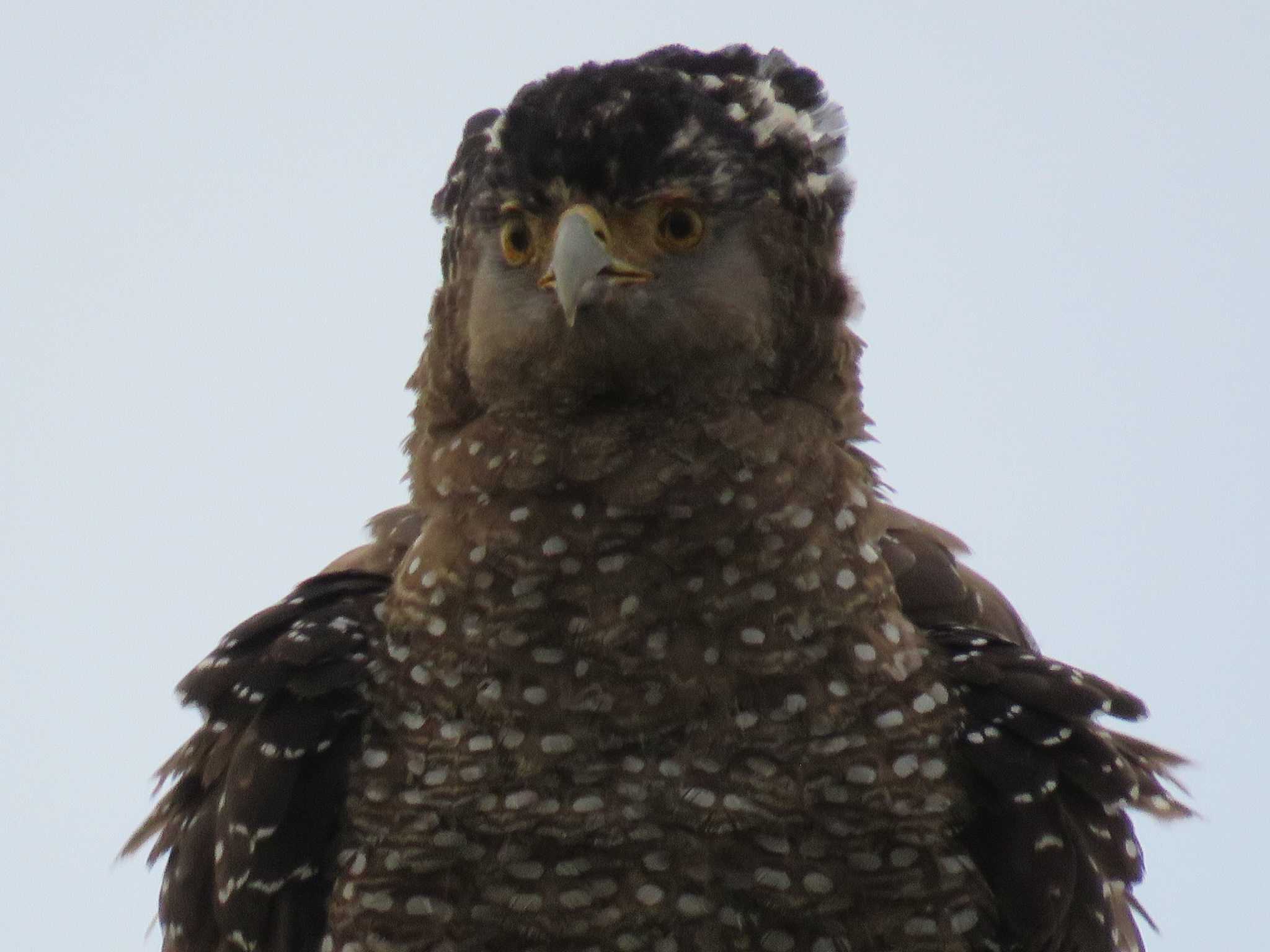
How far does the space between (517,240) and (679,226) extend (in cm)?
38

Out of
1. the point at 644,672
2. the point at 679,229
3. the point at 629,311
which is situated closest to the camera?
the point at 644,672

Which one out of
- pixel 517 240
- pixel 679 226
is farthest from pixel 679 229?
pixel 517 240

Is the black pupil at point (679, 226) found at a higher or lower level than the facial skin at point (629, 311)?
higher

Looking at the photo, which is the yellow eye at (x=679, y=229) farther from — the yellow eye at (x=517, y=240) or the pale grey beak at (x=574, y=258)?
the yellow eye at (x=517, y=240)

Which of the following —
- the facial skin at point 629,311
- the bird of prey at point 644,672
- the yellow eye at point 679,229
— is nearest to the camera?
the bird of prey at point 644,672

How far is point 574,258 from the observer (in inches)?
148

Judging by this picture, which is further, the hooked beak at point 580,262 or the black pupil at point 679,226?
the black pupil at point 679,226

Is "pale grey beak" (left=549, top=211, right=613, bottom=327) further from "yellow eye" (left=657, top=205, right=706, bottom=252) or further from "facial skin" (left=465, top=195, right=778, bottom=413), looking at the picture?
"yellow eye" (left=657, top=205, right=706, bottom=252)

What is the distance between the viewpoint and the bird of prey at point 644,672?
3.72 meters

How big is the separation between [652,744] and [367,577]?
3.24 feet

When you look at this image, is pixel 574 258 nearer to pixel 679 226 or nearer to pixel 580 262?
pixel 580 262

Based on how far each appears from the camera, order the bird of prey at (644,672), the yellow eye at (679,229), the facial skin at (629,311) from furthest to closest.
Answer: the yellow eye at (679,229)
the facial skin at (629,311)
the bird of prey at (644,672)

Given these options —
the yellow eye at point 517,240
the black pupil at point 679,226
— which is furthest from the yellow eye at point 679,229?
the yellow eye at point 517,240

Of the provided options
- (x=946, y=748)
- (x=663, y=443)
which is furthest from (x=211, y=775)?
(x=946, y=748)
